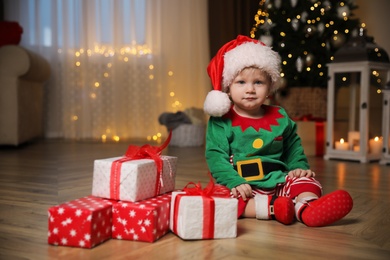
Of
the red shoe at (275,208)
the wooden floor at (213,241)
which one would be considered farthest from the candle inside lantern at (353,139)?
the red shoe at (275,208)

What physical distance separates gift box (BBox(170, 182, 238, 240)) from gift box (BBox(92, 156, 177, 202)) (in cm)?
9

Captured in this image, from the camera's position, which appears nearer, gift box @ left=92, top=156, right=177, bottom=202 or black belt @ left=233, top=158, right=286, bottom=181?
gift box @ left=92, top=156, right=177, bottom=202

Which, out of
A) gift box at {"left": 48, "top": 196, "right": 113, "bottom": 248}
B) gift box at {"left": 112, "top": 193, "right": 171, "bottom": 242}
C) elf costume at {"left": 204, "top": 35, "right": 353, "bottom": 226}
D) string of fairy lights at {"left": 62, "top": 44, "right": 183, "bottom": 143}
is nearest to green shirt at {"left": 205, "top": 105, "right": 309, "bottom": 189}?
elf costume at {"left": 204, "top": 35, "right": 353, "bottom": 226}

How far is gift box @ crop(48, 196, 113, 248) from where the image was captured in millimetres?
1101

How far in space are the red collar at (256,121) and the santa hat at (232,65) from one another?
63 mm

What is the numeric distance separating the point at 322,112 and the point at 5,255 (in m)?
2.70

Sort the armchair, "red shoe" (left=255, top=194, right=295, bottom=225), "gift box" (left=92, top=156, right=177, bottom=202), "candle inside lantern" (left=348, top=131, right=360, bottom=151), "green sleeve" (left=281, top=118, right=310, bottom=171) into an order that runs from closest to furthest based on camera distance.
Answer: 1. "gift box" (left=92, top=156, right=177, bottom=202)
2. "red shoe" (left=255, top=194, right=295, bottom=225)
3. "green sleeve" (left=281, top=118, right=310, bottom=171)
4. "candle inside lantern" (left=348, top=131, right=360, bottom=151)
5. the armchair

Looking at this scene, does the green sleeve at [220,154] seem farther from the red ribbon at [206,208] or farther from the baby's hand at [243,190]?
the red ribbon at [206,208]

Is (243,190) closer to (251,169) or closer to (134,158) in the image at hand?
(251,169)

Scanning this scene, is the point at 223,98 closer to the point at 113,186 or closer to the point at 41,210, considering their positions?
the point at 113,186

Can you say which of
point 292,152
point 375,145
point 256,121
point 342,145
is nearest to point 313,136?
point 342,145

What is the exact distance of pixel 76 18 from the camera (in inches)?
163

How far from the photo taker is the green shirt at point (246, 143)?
1.46 meters

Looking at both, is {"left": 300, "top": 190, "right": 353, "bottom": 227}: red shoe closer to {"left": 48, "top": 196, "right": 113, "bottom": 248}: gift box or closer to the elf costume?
the elf costume
